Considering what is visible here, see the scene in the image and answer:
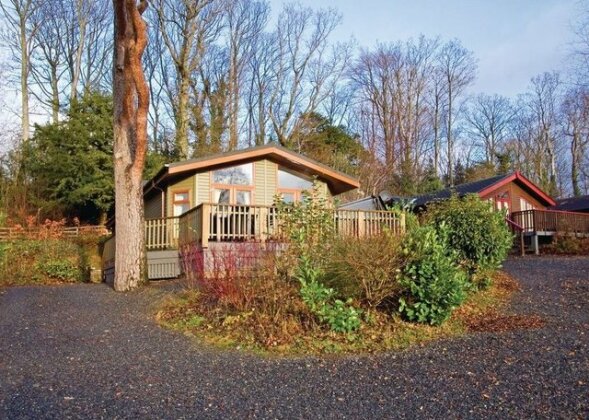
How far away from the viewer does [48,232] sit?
664 inches

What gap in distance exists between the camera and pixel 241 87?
112 ft

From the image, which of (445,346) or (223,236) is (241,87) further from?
(445,346)

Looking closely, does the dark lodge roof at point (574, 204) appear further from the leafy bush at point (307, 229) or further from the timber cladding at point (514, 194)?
the leafy bush at point (307, 229)

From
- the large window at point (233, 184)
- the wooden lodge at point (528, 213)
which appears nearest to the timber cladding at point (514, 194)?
the wooden lodge at point (528, 213)

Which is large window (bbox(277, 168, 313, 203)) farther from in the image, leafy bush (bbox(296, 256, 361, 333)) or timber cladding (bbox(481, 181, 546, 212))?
timber cladding (bbox(481, 181, 546, 212))

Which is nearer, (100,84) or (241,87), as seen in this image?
(100,84)

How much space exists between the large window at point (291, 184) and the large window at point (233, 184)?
3.48ft

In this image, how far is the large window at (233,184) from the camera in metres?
15.7

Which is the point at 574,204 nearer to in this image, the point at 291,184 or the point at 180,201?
the point at 291,184

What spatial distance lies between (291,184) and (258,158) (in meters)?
1.47

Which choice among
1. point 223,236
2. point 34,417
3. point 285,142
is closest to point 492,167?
point 285,142

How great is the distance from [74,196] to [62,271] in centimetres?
794

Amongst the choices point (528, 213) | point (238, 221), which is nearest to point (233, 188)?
point (238, 221)

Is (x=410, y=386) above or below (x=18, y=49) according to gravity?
below
